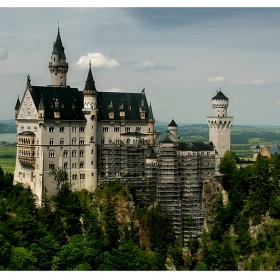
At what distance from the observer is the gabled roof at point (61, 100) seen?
7169 cm

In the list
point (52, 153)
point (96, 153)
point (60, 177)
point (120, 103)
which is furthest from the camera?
point (120, 103)

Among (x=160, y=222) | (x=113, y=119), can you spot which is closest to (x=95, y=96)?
(x=113, y=119)

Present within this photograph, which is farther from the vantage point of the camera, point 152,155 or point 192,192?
point 152,155

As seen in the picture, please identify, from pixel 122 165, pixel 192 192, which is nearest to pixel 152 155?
pixel 122 165

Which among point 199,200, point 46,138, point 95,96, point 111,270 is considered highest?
point 95,96

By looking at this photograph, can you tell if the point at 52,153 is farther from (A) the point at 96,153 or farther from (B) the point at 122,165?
(B) the point at 122,165

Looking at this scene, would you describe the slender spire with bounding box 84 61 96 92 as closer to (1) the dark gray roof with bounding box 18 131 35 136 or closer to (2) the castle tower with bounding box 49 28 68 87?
(2) the castle tower with bounding box 49 28 68 87

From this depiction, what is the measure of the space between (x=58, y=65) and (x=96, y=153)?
11658 millimetres

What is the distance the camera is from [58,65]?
76875mm

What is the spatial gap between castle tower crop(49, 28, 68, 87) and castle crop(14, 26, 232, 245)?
0.39 feet

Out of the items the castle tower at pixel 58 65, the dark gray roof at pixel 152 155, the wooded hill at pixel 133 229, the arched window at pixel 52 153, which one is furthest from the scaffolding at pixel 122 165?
the castle tower at pixel 58 65

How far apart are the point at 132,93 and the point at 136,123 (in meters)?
4.28

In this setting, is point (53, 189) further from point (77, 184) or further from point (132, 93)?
point (132, 93)

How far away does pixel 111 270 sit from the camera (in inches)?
2458
